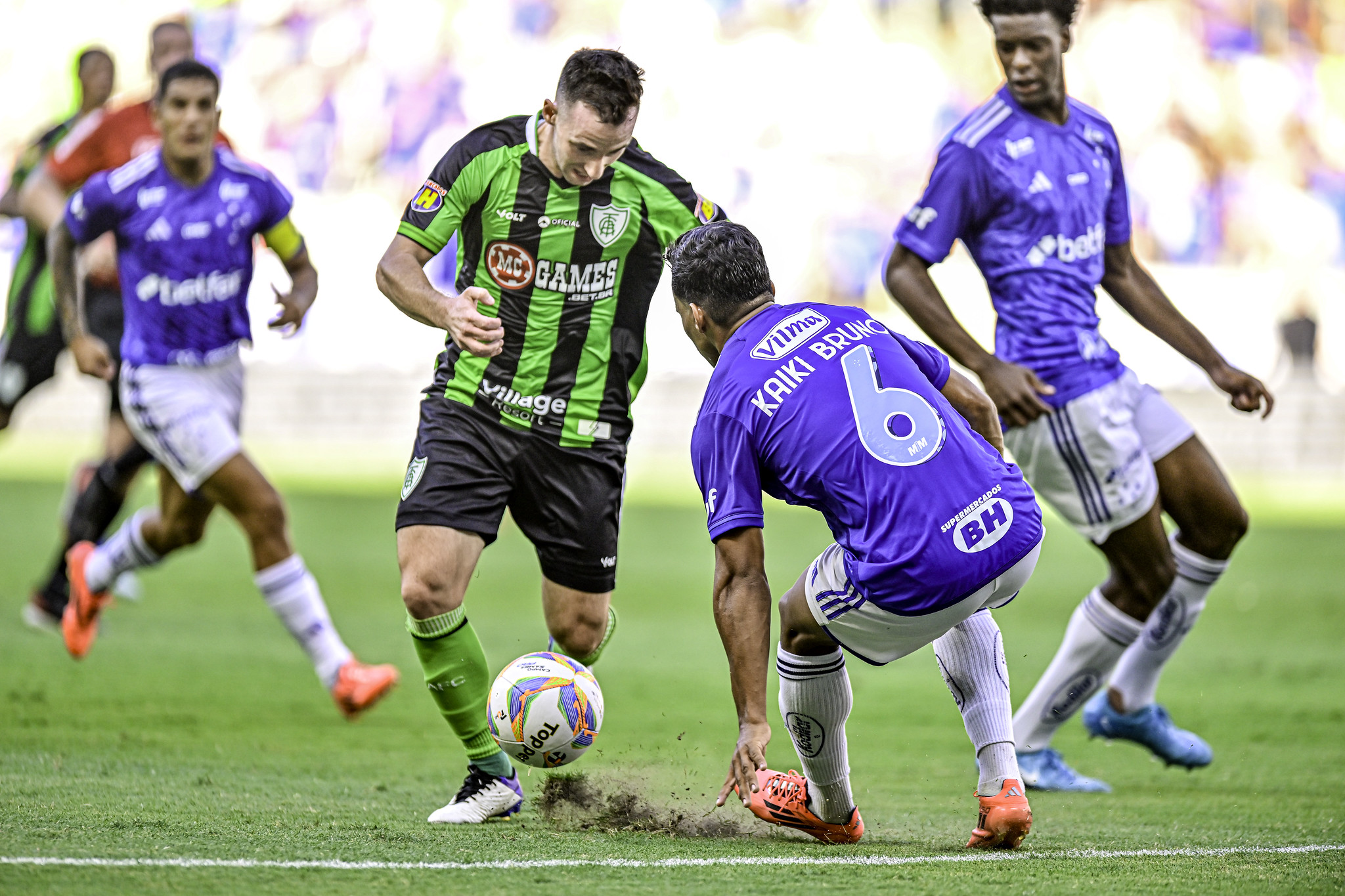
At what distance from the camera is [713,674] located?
8.43 metres

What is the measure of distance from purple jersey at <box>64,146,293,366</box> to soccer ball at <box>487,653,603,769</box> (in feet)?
10.2

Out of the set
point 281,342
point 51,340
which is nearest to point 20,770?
point 51,340

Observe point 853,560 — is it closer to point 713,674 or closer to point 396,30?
point 713,674

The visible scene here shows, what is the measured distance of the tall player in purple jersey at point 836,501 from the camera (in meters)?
4.03

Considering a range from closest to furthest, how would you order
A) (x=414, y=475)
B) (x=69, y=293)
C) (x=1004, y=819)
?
(x=1004, y=819) → (x=414, y=475) → (x=69, y=293)

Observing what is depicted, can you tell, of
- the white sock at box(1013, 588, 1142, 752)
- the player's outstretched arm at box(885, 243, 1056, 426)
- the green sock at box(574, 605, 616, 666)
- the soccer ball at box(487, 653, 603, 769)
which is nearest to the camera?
the soccer ball at box(487, 653, 603, 769)

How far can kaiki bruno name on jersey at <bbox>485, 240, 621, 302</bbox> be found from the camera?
16.9 feet

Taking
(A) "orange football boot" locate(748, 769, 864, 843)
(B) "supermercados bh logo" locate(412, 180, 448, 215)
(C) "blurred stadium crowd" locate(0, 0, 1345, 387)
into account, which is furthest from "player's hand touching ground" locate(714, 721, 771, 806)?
(C) "blurred stadium crowd" locate(0, 0, 1345, 387)

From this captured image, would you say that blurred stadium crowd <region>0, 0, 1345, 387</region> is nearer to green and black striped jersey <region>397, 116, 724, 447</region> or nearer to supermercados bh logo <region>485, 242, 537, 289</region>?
green and black striped jersey <region>397, 116, 724, 447</region>

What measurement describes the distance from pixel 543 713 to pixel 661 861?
774 mm

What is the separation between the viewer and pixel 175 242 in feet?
23.2

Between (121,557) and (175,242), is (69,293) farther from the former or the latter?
(121,557)

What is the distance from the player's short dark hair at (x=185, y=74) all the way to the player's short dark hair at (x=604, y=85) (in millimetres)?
2827

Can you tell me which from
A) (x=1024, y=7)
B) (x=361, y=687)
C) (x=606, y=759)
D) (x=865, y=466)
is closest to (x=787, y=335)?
(x=865, y=466)
